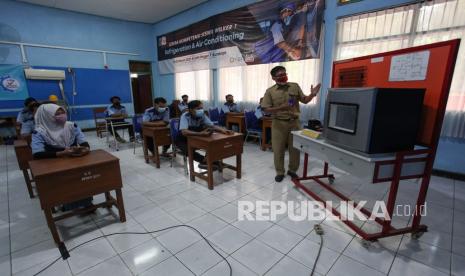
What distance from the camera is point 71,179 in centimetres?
181

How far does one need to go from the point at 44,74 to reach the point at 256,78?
5696 mm

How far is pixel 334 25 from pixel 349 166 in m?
3.20

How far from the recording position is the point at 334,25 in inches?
153

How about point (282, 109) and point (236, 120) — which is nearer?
point (282, 109)

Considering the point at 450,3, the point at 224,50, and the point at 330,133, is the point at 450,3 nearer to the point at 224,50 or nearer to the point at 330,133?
the point at 330,133

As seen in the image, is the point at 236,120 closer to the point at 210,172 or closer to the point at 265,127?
the point at 265,127

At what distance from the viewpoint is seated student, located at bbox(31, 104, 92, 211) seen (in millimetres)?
2082

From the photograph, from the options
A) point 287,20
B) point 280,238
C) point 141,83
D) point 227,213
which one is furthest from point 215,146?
point 141,83

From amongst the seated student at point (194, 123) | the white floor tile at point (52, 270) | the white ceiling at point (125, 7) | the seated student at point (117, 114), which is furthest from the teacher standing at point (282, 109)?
the white ceiling at point (125, 7)

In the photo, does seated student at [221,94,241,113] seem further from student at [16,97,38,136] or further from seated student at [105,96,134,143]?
student at [16,97,38,136]

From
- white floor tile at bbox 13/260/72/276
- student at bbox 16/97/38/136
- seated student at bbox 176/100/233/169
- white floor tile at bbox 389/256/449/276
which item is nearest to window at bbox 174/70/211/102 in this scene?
seated student at bbox 176/100/233/169

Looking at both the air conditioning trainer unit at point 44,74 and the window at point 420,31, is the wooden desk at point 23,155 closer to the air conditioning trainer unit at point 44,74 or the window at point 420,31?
the air conditioning trainer unit at point 44,74

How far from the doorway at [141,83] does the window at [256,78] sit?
3.69 metres

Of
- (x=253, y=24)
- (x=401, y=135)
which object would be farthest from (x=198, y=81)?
(x=401, y=135)
